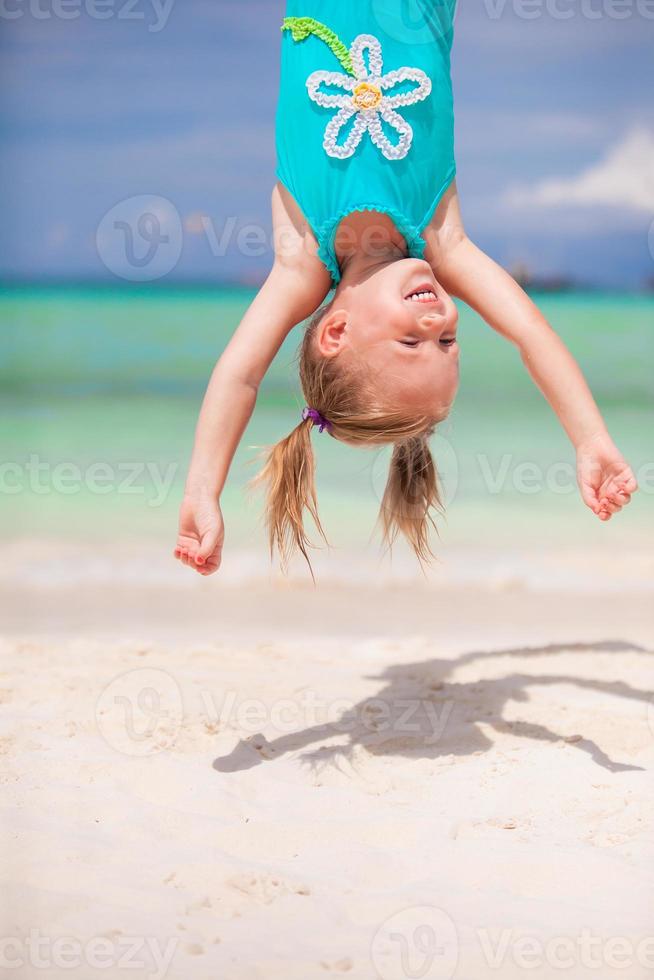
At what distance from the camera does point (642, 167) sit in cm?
1060

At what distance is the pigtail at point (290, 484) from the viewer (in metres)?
2.62

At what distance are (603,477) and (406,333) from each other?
0.54 meters

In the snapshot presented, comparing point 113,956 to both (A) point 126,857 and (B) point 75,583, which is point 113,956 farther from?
(B) point 75,583

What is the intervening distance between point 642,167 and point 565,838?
9.53m

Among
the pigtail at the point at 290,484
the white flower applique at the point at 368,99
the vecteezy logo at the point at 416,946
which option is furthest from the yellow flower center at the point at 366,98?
the vecteezy logo at the point at 416,946

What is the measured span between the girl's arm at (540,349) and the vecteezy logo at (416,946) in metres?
0.89

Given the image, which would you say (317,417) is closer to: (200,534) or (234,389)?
(234,389)

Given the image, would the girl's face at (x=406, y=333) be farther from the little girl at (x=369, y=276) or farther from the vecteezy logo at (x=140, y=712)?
the vecteezy logo at (x=140, y=712)

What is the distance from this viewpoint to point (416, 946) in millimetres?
1901

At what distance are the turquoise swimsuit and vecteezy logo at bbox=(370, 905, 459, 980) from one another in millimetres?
1416

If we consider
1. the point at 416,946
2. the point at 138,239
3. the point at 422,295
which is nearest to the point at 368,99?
the point at 422,295

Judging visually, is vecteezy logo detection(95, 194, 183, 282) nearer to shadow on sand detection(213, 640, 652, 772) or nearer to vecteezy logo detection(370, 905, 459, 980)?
shadow on sand detection(213, 640, 652, 772)

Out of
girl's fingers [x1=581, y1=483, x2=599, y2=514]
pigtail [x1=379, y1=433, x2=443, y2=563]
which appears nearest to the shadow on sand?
pigtail [x1=379, y1=433, x2=443, y2=563]

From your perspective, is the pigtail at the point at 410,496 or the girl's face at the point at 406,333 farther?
the pigtail at the point at 410,496
